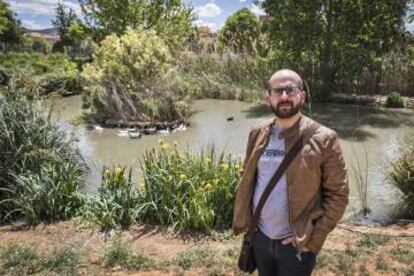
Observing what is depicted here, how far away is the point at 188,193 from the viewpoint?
199 inches

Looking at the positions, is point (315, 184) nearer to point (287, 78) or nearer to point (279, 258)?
point (279, 258)

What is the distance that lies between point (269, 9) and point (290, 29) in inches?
39.6

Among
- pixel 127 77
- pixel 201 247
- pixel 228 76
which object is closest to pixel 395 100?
pixel 228 76

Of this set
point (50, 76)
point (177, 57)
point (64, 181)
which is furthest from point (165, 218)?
point (50, 76)

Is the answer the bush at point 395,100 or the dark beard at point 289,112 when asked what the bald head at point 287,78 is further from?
the bush at point 395,100

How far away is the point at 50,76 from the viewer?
60.4ft

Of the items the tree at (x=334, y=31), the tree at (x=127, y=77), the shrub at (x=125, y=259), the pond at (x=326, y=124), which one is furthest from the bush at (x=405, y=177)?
the tree at (x=334, y=31)

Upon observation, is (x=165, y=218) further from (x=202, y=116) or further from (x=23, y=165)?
(x=202, y=116)

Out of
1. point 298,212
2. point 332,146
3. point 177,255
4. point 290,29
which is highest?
point 290,29

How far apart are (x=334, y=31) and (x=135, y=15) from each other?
37.5ft

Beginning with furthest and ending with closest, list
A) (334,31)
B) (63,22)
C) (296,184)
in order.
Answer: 1. (63,22)
2. (334,31)
3. (296,184)

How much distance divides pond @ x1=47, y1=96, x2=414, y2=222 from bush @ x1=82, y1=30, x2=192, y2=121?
0.80 meters

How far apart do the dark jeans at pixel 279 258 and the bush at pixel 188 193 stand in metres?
2.26

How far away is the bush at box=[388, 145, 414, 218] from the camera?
18.0ft
